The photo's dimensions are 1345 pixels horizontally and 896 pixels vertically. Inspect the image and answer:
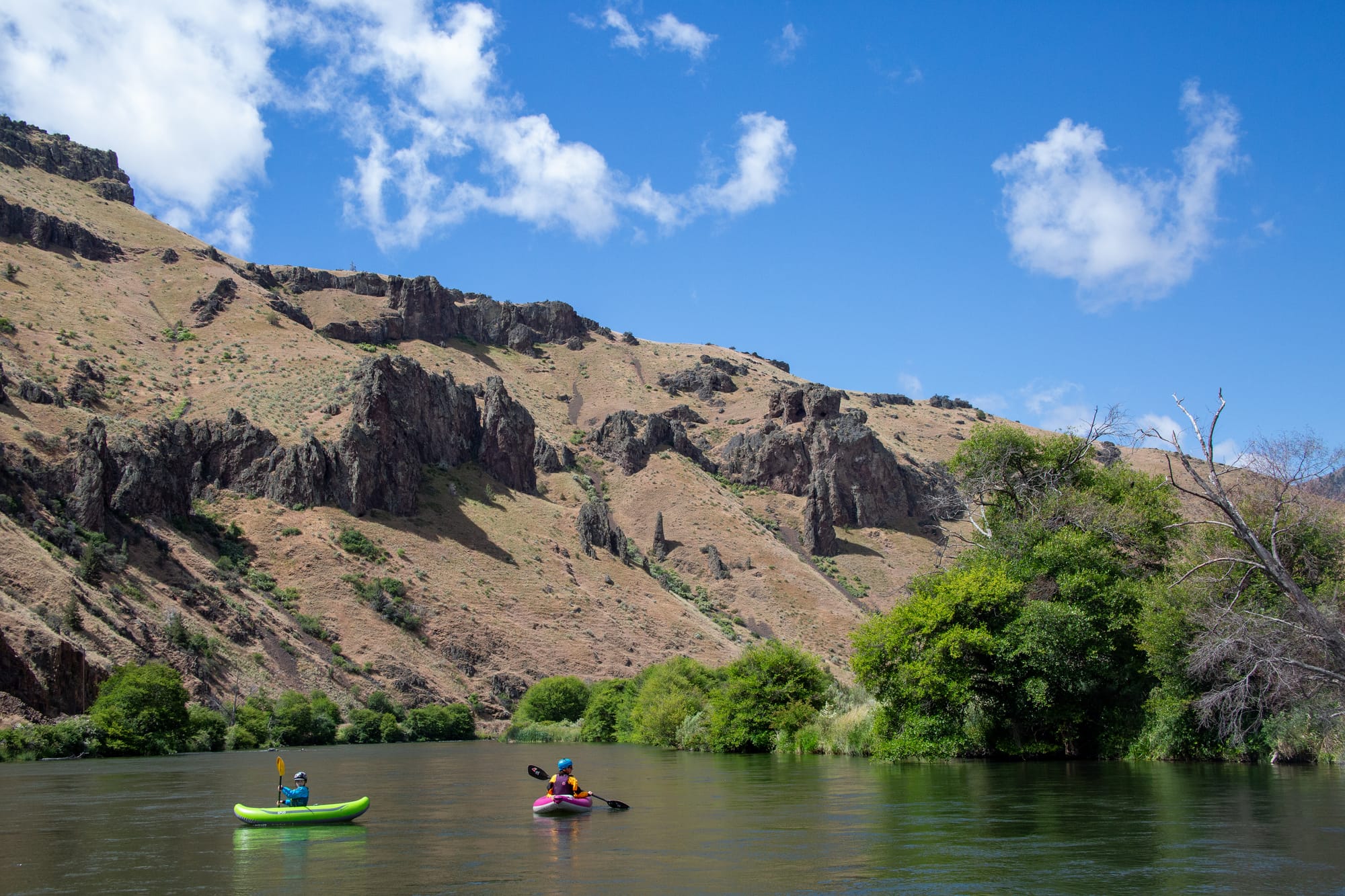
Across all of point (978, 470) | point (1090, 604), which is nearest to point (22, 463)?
point (978, 470)

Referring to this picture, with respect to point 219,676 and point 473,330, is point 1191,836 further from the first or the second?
point 473,330

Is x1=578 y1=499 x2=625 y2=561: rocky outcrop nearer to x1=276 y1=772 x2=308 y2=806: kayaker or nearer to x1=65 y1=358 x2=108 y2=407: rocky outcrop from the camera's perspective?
x1=65 y1=358 x2=108 y2=407: rocky outcrop

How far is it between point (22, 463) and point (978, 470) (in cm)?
6391

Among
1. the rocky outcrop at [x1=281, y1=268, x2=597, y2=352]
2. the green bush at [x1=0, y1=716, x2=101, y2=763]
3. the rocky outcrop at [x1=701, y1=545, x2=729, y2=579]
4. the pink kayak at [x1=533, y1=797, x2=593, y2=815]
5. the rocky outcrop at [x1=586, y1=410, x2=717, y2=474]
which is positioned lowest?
the green bush at [x1=0, y1=716, x2=101, y2=763]

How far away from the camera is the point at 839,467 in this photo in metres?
147

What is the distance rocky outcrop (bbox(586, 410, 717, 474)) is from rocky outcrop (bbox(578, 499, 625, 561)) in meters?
25.8

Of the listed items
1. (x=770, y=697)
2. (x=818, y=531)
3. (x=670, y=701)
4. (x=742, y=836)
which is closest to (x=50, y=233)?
(x=818, y=531)

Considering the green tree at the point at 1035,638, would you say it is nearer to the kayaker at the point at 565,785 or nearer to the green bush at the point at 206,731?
the kayaker at the point at 565,785

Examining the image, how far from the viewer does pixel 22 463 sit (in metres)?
68.0

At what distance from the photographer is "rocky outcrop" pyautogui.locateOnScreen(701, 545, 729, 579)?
4619 inches

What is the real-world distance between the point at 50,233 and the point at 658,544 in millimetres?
83795

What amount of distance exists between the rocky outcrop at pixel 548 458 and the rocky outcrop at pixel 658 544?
14.4 meters

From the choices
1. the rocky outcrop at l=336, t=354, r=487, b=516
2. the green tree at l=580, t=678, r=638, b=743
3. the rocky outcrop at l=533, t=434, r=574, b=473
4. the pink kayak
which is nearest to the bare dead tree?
the pink kayak

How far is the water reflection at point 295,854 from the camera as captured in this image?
17219mm
